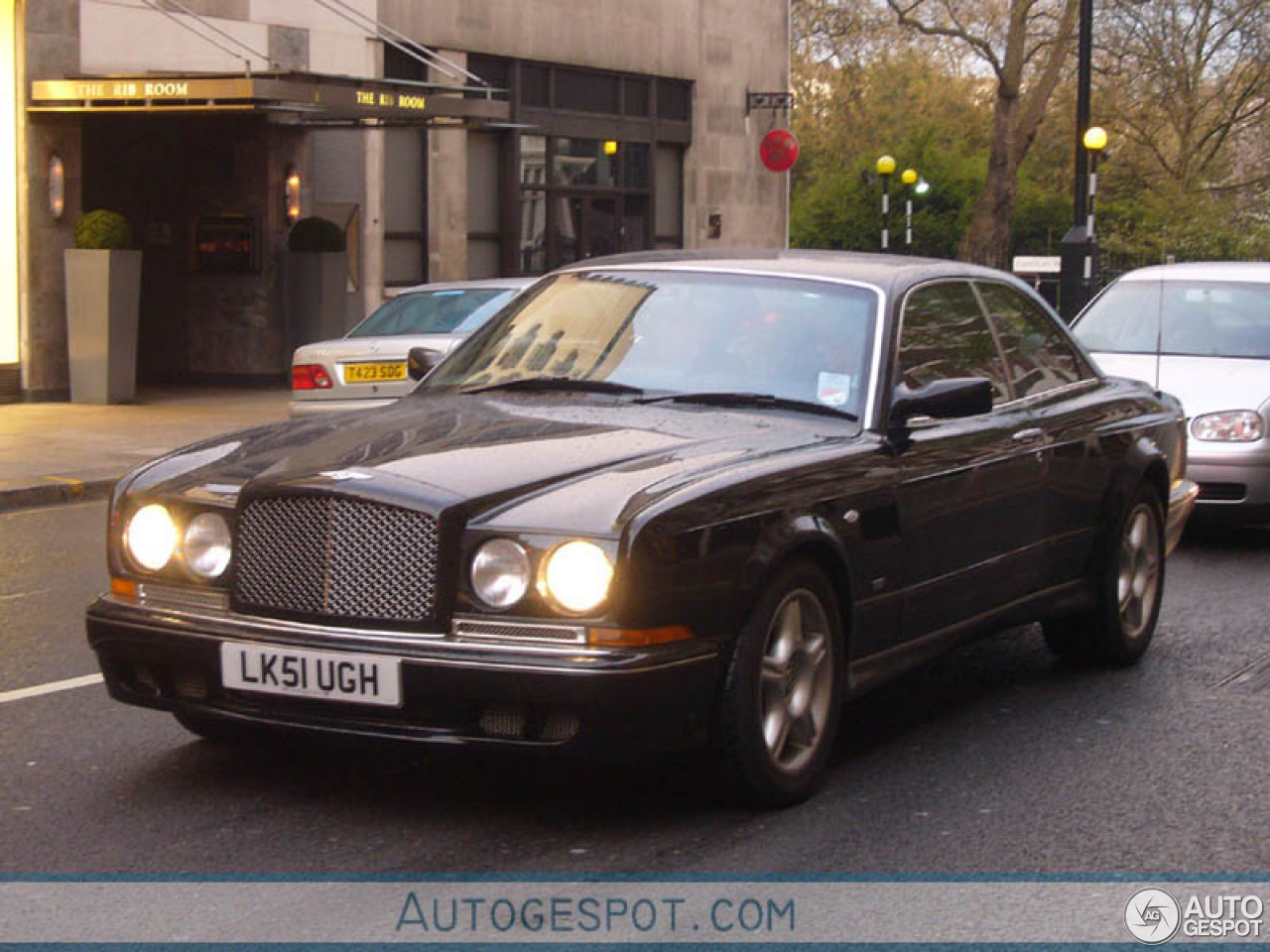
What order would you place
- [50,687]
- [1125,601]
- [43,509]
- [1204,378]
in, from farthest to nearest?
[43,509]
[1204,378]
[1125,601]
[50,687]

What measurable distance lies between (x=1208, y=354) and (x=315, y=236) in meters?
12.4

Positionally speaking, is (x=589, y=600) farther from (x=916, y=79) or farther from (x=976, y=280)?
(x=916, y=79)

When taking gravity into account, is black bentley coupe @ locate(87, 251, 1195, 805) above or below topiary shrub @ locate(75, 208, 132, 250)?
below

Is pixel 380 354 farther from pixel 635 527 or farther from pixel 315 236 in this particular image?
pixel 635 527

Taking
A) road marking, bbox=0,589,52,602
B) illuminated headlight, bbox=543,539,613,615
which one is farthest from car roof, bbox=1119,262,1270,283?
illuminated headlight, bbox=543,539,613,615

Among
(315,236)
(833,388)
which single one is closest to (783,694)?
(833,388)

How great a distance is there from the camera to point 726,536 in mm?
5176

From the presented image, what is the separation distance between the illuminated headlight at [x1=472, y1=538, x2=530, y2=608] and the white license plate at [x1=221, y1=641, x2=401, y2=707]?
0.28m

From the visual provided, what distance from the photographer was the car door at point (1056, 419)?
280 inches

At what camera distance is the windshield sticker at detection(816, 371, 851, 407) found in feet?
20.1

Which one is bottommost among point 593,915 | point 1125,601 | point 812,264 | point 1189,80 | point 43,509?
point 43,509

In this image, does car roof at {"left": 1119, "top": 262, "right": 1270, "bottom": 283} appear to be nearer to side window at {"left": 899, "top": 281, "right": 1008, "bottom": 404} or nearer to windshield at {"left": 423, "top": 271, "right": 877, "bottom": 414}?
side window at {"left": 899, "top": 281, "right": 1008, "bottom": 404}

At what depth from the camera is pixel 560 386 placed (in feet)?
20.8

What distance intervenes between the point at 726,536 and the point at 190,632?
55.6 inches
